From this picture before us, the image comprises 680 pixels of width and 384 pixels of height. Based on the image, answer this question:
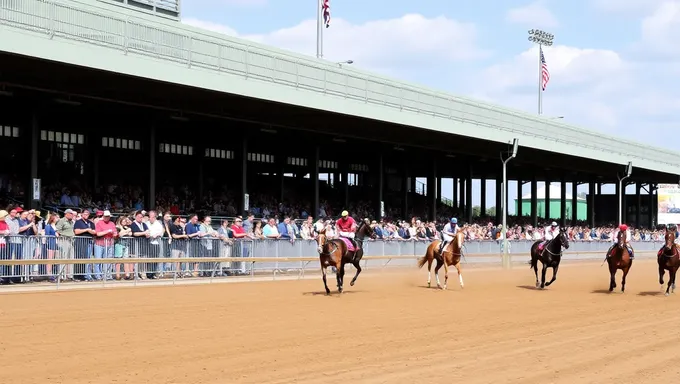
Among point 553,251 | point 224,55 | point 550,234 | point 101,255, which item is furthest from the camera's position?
point 224,55

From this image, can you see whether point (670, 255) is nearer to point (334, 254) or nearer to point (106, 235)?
point (334, 254)

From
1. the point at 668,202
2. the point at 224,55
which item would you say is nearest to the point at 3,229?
the point at 224,55

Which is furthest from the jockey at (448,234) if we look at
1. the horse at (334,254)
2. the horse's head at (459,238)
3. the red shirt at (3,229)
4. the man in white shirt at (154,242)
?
the red shirt at (3,229)

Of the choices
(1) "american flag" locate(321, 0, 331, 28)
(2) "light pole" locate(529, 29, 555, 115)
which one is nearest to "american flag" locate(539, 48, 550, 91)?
(2) "light pole" locate(529, 29, 555, 115)

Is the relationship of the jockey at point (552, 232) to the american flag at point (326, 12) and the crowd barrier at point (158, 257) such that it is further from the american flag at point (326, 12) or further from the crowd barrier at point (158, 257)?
the american flag at point (326, 12)

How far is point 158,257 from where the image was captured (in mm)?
25312

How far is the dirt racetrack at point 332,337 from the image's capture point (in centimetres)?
1040

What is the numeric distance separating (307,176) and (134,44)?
88.0 feet

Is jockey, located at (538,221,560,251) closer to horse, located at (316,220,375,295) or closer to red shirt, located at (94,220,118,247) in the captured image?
horse, located at (316,220,375,295)

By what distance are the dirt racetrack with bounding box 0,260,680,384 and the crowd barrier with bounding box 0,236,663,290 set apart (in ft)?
4.40

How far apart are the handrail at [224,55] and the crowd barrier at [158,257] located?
609 centimetres

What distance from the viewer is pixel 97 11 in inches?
1131

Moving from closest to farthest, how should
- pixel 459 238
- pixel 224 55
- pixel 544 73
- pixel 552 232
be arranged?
pixel 459 238
pixel 552 232
pixel 224 55
pixel 544 73

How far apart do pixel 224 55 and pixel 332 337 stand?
19.4 meters
